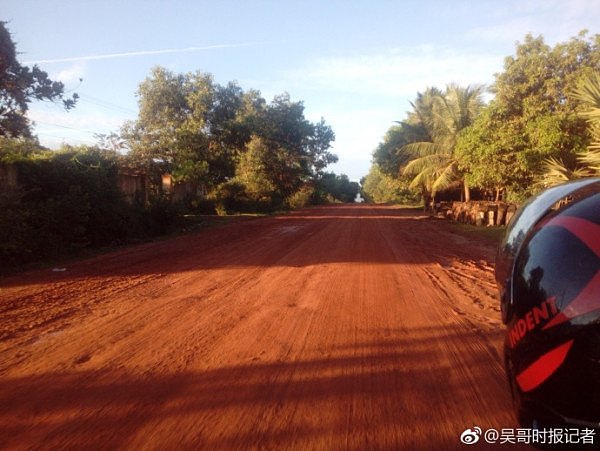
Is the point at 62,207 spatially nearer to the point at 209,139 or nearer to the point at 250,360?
the point at 250,360

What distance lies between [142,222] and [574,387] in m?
15.5

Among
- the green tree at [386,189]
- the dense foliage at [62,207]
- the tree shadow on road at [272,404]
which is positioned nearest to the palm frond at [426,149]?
the green tree at [386,189]

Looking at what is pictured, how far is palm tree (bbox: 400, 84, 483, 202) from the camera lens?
26.6m

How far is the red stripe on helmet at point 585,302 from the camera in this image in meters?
1.50

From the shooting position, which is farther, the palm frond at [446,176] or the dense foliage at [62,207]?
the palm frond at [446,176]

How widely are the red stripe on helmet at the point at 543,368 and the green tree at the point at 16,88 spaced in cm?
1369

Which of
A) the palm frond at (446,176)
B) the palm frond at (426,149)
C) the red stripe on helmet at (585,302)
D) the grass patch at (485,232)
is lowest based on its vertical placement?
the grass patch at (485,232)

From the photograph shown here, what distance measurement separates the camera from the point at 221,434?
2848 millimetres

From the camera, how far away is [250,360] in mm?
4062

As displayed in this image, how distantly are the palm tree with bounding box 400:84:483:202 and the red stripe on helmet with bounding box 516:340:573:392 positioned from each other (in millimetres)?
25300

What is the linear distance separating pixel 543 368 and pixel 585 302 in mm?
284

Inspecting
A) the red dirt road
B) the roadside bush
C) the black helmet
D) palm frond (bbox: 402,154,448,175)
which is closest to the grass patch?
the red dirt road

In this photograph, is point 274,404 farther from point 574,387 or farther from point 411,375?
point 574,387

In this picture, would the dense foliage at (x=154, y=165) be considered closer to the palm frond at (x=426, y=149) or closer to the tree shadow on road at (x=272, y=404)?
the tree shadow on road at (x=272, y=404)
